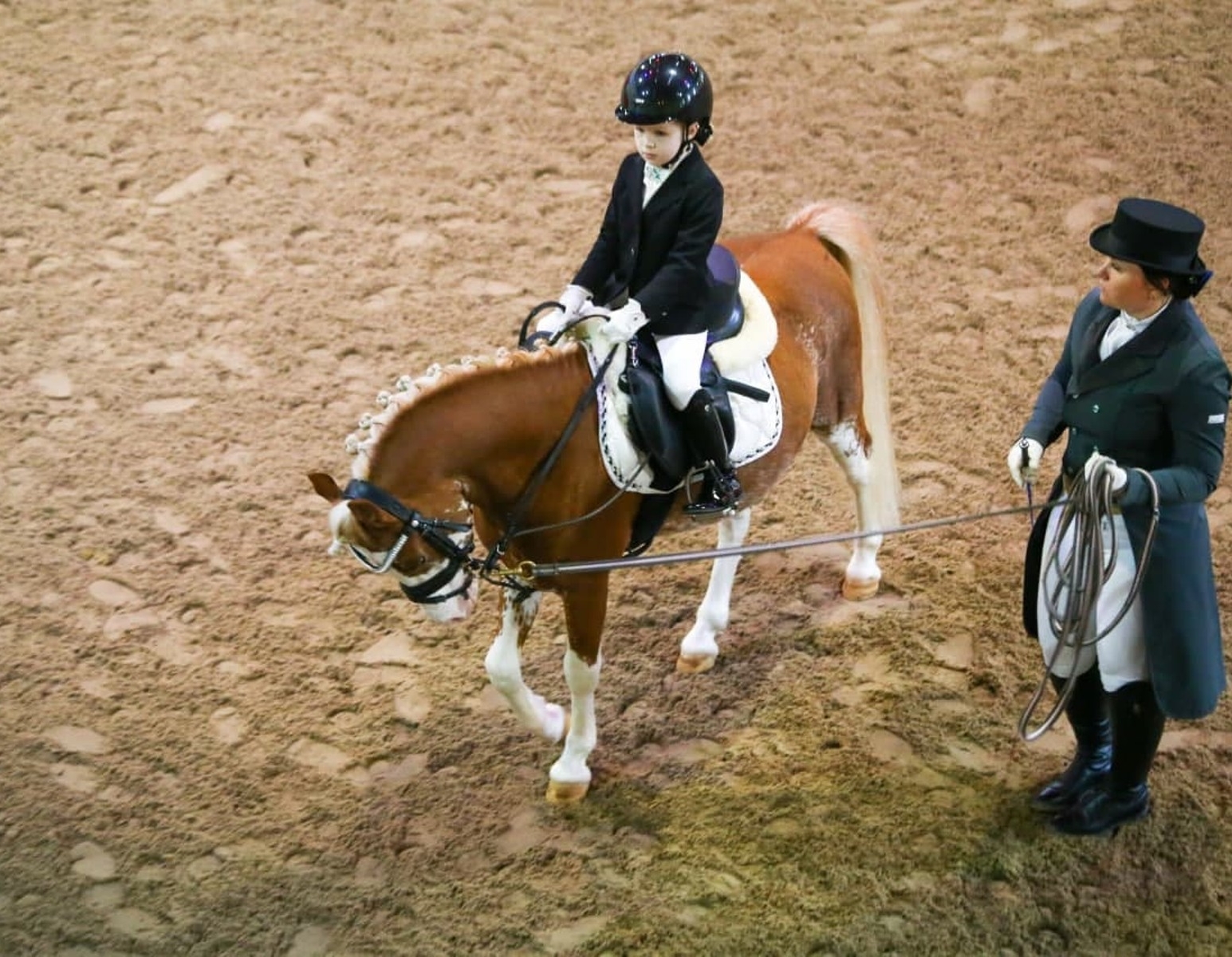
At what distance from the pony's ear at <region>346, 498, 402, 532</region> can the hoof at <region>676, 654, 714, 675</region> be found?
1.65 meters

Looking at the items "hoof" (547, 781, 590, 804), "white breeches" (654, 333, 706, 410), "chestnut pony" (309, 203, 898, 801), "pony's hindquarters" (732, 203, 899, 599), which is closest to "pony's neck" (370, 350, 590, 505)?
"chestnut pony" (309, 203, 898, 801)

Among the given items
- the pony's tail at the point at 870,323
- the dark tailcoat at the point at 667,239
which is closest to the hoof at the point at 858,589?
the pony's tail at the point at 870,323

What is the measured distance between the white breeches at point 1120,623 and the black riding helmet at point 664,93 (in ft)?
4.70

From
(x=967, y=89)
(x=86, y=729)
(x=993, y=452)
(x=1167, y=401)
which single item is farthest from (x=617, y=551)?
(x=967, y=89)

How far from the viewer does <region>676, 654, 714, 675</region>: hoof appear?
15.2 ft

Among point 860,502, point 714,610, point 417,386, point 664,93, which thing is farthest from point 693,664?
point 664,93

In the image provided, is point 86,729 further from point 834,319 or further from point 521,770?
point 834,319

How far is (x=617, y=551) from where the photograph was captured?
3.87m

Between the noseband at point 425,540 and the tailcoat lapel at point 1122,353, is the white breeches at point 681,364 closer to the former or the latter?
the noseband at point 425,540

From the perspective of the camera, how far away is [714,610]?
15.1 ft

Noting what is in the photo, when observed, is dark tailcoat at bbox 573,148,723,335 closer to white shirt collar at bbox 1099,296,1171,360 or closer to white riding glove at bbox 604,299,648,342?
white riding glove at bbox 604,299,648,342

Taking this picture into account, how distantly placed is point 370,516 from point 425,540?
190 mm

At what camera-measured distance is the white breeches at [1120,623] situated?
11.5ft

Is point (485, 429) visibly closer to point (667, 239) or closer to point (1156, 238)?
point (667, 239)
